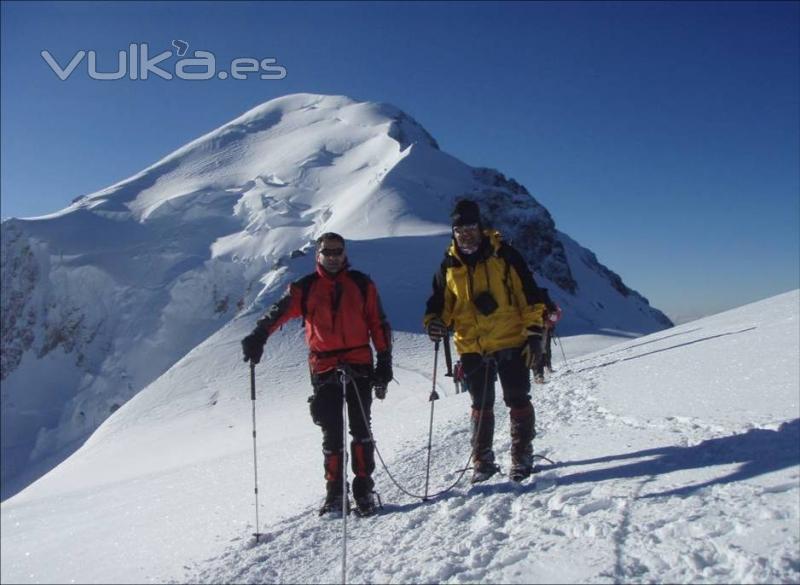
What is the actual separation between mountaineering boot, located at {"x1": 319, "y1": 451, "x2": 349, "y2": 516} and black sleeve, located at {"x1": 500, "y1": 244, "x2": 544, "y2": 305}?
2.04 metres

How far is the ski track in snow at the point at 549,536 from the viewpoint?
3141 mm

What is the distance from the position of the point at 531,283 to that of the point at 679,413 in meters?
1.98

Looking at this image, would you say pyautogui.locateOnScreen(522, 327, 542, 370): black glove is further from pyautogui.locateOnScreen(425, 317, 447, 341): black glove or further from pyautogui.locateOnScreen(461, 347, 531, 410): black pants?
pyautogui.locateOnScreen(425, 317, 447, 341): black glove

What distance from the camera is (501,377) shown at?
5086 millimetres

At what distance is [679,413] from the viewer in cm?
561

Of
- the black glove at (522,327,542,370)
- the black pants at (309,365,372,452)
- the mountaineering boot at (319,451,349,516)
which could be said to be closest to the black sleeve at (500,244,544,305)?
the black glove at (522,327,542,370)

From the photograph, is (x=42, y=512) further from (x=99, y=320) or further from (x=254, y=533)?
(x=99, y=320)

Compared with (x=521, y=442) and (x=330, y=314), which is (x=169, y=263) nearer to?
(x=330, y=314)

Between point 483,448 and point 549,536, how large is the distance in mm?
1416

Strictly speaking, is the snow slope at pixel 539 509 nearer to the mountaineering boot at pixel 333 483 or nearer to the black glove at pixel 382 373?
the mountaineering boot at pixel 333 483

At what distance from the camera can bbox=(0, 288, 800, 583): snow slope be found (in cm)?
324

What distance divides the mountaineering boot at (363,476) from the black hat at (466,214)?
1.97 m

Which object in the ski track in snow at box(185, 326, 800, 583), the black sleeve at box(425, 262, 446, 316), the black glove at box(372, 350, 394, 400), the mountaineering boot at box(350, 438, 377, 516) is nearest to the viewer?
the ski track in snow at box(185, 326, 800, 583)

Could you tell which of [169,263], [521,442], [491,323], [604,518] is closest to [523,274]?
[491,323]
